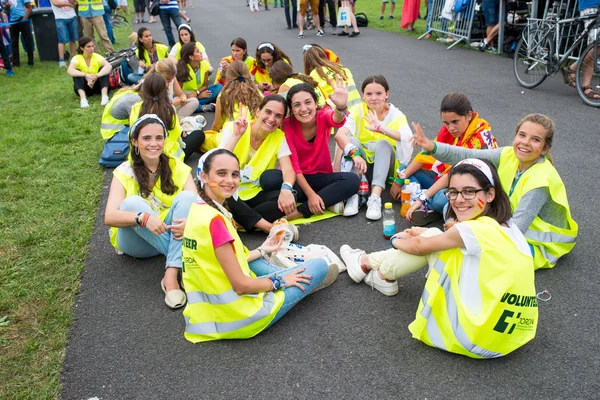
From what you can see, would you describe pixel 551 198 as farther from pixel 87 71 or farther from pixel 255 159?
pixel 87 71

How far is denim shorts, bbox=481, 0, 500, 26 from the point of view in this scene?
11.1 meters

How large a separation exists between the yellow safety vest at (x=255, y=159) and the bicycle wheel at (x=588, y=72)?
489cm

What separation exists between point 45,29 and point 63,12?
1.36m

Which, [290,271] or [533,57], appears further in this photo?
[533,57]

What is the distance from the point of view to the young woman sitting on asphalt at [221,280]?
9.70 ft

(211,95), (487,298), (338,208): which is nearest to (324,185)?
(338,208)

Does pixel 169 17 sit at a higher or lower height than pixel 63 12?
lower

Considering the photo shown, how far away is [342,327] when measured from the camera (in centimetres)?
331

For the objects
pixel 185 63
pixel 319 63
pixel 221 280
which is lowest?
pixel 221 280

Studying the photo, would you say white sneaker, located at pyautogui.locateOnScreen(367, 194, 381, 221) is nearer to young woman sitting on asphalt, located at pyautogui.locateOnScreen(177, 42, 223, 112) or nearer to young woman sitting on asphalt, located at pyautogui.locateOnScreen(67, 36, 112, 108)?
young woman sitting on asphalt, located at pyautogui.locateOnScreen(177, 42, 223, 112)

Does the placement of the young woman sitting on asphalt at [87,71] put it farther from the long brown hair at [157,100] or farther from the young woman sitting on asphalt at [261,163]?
the young woman sitting on asphalt at [261,163]

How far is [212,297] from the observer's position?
309 cm

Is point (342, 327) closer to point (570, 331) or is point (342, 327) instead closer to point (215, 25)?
point (570, 331)

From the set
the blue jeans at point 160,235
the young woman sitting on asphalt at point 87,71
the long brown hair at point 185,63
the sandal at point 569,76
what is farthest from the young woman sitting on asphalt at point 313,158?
the young woman sitting on asphalt at point 87,71
